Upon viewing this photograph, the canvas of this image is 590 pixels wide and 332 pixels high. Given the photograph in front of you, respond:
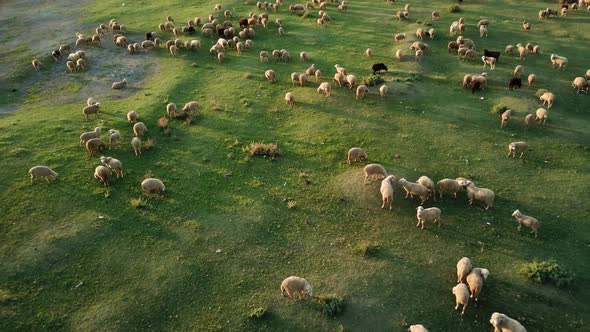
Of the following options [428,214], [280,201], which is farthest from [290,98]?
[428,214]

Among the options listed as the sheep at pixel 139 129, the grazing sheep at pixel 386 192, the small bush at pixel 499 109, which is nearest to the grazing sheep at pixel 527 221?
the grazing sheep at pixel 386 192

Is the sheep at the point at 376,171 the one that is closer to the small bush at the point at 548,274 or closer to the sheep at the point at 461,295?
the sheep at the point at 461,295

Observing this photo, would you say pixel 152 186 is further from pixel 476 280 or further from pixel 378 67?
pixel 378 67

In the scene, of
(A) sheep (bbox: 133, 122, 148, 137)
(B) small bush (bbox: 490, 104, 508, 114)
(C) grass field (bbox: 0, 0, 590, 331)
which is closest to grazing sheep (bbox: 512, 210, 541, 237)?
(C) grass field (bbox: 0, 0, 590, 331)

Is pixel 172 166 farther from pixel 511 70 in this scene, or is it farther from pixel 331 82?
pixel 511 70

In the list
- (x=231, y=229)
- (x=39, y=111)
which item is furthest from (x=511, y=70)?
(x=39, y=111)
